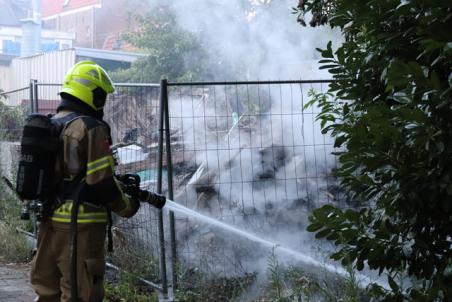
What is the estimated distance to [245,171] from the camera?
244 inches

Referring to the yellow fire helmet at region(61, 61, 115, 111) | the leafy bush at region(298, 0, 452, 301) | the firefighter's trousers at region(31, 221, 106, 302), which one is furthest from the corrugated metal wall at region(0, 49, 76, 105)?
the leafy bush at region(298, 0, 452, 301)

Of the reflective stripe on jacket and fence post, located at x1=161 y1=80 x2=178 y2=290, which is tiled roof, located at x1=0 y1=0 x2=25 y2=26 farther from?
the reflective stripe on jacket

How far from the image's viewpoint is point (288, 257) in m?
5.56

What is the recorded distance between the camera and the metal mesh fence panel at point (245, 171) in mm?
5789

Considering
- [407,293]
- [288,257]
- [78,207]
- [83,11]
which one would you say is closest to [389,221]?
[407,293]

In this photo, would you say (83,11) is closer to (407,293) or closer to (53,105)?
(53,105)

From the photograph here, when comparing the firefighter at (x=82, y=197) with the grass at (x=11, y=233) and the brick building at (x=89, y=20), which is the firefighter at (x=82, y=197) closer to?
the grass at (x=11, y=233)

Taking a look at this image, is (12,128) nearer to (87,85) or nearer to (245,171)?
(245,171)

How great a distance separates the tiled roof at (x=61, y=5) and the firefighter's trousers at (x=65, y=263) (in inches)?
973

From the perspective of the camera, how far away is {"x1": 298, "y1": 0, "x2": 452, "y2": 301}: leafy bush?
6.77ft

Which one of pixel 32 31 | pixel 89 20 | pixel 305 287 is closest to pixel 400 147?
pixel 305 287

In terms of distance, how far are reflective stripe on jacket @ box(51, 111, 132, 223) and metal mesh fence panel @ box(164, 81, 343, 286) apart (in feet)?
5.54

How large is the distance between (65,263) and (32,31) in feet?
66.0

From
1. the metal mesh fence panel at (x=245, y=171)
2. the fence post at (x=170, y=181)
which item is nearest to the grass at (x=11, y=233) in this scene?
the metal mesh fence panel at (x=245, y=171)
